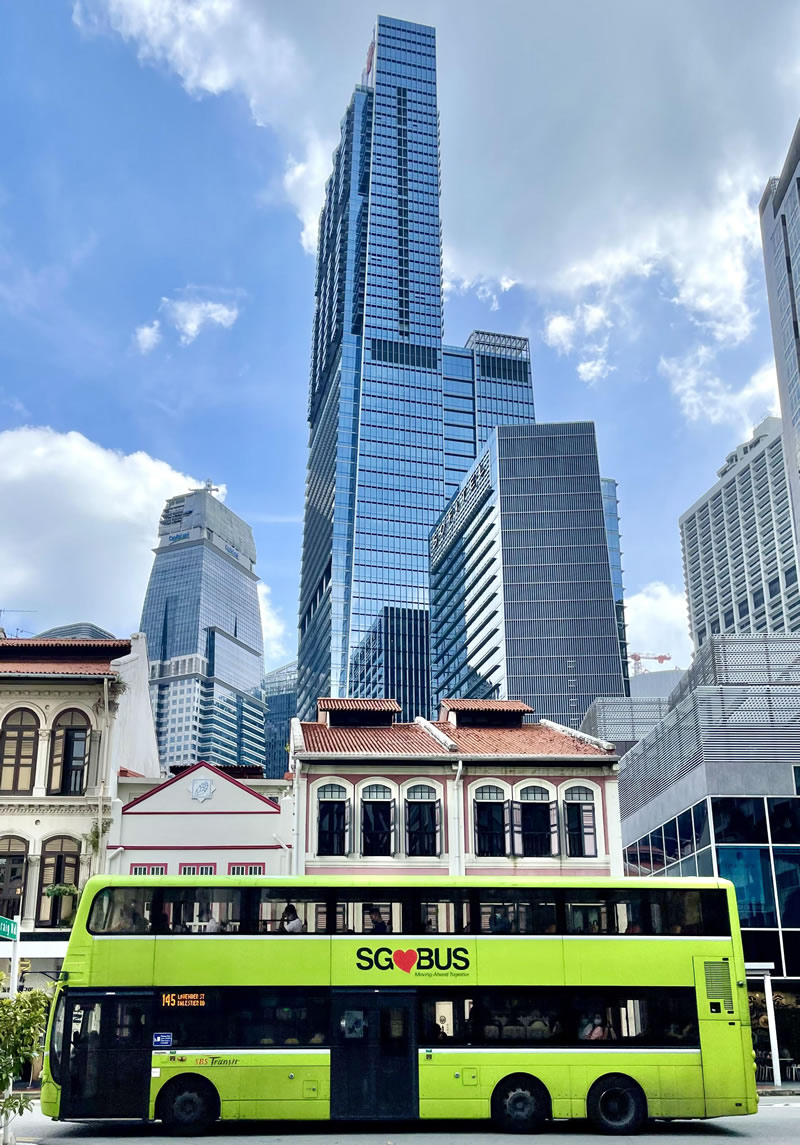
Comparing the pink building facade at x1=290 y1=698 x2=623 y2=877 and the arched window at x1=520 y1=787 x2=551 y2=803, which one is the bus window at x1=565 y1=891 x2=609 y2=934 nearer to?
the pink building facade at x1=290 y1=698 x2=623 y2=877

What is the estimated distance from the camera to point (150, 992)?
2178cm

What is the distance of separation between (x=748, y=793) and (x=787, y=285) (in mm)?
119680

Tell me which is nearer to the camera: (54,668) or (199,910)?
(199,910)

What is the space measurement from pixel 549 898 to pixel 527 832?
18830mm

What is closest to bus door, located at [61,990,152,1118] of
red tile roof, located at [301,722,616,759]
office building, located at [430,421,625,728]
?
red tile roof, located at [301,722,616,759]

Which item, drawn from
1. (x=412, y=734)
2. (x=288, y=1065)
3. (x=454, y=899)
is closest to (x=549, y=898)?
(x=454, y=899)

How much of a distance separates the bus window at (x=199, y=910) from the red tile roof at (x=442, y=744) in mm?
18436

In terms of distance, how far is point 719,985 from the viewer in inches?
882

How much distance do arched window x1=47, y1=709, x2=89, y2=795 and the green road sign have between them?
16458mm

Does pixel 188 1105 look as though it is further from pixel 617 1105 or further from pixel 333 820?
pixel 333 820

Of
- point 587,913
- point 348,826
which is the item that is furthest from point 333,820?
point 587,913

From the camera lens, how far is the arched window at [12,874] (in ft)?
127

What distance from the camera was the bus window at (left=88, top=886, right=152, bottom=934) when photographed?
22.0m

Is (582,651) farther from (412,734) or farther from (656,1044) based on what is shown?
(656,1044)
